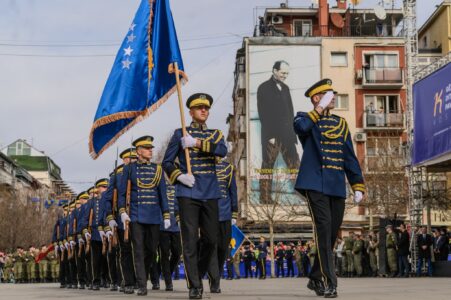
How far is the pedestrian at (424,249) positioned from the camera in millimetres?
26719

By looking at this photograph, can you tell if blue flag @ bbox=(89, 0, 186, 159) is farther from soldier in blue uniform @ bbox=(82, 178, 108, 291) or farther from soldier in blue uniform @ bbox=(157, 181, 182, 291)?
soldier in blue uniform @ bbox=(82, 178, 108, 291)

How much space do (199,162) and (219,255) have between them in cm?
367

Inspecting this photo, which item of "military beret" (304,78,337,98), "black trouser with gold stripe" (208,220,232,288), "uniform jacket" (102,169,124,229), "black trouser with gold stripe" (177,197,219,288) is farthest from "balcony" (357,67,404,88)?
"military beret" (304,78,337,98)

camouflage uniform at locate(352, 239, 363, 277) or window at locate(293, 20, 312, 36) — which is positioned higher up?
window at locate(293, 20, 312, 36)

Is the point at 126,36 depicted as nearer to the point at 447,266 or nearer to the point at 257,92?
the point at 447,266

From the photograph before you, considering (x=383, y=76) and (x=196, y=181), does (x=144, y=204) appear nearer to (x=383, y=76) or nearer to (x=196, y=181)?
(x=196, y=181)

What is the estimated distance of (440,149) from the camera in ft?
81.8

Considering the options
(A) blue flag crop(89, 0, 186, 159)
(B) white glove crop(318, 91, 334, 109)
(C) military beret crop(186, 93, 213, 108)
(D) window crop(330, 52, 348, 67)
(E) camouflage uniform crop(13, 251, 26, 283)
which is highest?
(D) window crop(330, 52, 348, 67)

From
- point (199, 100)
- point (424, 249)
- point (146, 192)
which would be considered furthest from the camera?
point (424, 249)

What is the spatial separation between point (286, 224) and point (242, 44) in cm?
1312

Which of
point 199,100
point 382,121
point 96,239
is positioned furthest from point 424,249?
point 382,121

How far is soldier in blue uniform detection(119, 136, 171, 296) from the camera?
13.6 meters

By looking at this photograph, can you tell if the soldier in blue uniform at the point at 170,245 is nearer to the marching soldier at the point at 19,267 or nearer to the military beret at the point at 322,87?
the military beret at the point at 322,87

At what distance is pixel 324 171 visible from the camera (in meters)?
10.4
